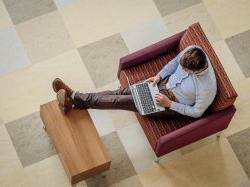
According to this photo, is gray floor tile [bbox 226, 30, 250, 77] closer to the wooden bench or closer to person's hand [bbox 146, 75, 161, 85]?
person's hand [bbox 146, 75, 161, 85]

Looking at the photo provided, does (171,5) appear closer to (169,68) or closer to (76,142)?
(169,68)

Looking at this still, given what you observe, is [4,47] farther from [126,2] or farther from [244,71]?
[244,71]

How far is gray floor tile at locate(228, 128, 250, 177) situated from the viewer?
4523 millimetres

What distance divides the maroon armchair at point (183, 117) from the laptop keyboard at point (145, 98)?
0.15 meters

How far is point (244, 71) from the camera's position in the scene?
16.2 feet

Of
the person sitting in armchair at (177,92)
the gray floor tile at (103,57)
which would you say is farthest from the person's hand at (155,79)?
the gray floor tile at (103,57)

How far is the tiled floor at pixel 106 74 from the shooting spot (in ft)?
14.7

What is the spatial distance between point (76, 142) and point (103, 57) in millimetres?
1222

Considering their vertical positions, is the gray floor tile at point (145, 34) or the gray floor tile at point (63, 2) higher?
the gray floor tile at point (63, 2)

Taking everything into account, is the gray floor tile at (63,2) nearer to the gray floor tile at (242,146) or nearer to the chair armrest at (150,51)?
the chair armrest at (150,51)

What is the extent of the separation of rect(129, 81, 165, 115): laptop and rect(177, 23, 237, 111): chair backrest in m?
0.46

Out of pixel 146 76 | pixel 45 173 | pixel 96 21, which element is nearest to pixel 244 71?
pixel 146 76

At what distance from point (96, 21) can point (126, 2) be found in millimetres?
407

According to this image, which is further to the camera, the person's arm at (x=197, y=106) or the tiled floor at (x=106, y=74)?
the tiled floor at (x=106, y=74)
